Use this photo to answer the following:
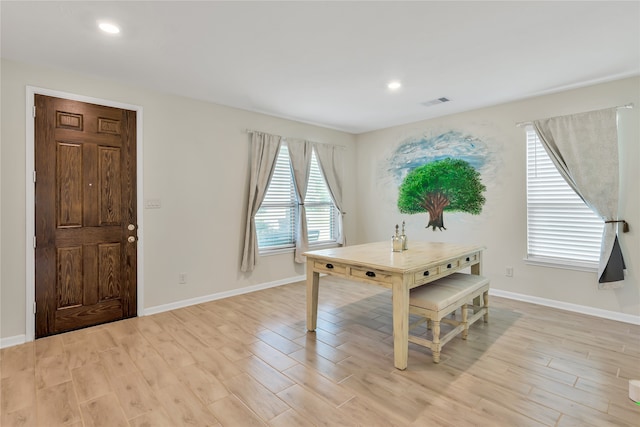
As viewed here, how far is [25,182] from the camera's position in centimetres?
292

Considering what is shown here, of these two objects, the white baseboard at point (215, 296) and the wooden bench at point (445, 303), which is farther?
the white baseboard at point (215, 296)

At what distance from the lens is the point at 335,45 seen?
2643 millimetres

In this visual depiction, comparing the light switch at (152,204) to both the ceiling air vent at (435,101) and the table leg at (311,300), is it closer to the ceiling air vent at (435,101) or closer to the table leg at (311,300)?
the table leg at (311,300)

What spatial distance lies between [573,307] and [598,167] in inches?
63.4

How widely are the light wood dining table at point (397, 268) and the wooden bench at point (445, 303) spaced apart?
5.1 inches

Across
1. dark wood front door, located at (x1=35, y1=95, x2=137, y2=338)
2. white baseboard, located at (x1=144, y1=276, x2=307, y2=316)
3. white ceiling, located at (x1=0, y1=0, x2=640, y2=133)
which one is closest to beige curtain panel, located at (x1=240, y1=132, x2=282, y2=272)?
white baseboard, located at (x1=144, y1=276, x2=307, y2=316)

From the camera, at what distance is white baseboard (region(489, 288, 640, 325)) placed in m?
3.32

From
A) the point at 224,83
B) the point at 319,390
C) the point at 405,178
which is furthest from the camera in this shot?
the point at 405,178

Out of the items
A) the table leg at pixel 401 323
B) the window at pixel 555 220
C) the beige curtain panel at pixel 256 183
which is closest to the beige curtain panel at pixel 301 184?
the beige curtain panel at pixel 256 183

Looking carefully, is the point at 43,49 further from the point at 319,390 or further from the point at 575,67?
the point at 575,67

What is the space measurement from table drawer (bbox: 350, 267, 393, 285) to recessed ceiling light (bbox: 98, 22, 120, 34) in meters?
2.63

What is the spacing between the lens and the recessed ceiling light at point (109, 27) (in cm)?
232

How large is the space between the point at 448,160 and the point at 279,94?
8.69 ft

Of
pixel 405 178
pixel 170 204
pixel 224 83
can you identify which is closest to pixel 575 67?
pixel 405 178
